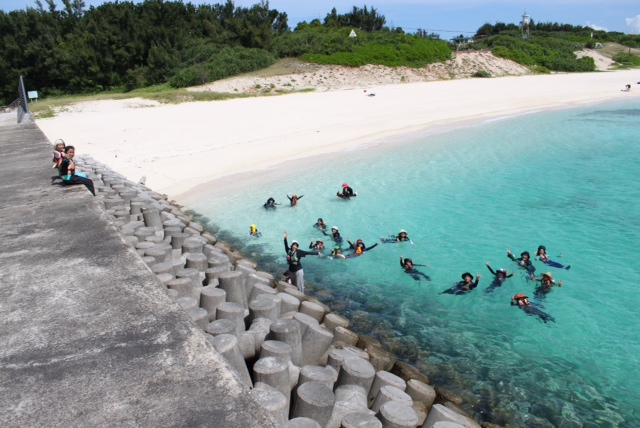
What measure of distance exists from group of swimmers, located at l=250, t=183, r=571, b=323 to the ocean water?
0.64 ft

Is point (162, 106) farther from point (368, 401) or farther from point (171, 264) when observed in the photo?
point (368, 401)

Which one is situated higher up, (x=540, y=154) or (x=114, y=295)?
(x=114, y=295)

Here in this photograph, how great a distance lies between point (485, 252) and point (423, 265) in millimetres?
2056

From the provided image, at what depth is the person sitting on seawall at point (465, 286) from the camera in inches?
441

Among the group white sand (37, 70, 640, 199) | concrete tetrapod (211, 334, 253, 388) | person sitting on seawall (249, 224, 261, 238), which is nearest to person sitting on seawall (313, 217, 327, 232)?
person sitting on seawall (249, 224, 261, 238)

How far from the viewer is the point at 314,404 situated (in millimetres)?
5012

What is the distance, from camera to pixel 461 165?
2338 cm

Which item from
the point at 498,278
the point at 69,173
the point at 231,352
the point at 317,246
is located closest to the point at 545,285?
the point at 498,278

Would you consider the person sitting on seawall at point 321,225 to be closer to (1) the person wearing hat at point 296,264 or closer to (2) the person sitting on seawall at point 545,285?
(1) the person wearing hat at point 296,264

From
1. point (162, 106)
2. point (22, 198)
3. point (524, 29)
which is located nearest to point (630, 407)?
point (22, 198)

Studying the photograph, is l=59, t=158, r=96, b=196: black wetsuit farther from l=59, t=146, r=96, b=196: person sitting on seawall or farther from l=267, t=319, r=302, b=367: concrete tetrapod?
l=267, t=319, r=302, b=367: concrete tetrapod

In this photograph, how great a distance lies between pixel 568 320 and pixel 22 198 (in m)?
11.1

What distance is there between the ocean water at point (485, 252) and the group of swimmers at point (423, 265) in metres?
0.20

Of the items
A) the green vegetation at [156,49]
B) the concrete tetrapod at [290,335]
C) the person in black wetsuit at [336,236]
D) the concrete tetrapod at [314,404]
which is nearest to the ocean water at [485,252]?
the person in black wetsuit at [336,236]
